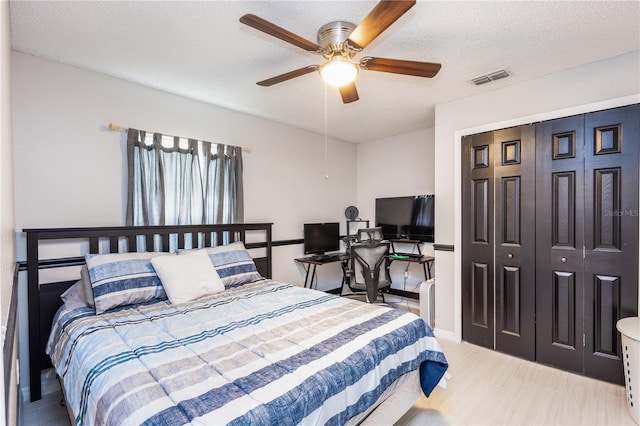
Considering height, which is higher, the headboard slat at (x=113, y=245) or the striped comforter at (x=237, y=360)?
the headboard slat at (x=113, y=245)

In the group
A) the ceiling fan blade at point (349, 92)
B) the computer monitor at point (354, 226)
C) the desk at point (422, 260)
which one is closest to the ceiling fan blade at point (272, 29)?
the ceiling fan blade at point (349, 92)

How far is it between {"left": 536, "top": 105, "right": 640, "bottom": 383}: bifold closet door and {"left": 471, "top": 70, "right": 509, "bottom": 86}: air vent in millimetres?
557

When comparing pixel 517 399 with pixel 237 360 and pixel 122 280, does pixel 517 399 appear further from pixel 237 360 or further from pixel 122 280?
pixel 122 280

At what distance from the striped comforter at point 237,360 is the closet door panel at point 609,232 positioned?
1.45 m

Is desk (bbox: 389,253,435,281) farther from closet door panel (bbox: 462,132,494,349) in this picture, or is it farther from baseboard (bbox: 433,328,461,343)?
baseboard (bbox: 433,328,461,343)

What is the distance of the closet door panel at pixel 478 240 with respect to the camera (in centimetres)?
303

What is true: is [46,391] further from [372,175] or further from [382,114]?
[372,175]

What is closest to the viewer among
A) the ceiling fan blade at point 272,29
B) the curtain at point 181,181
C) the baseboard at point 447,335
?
the ceiling fan blade at point 272,29

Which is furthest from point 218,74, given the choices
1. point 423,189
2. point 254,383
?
point 423,189

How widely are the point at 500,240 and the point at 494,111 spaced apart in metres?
1.25

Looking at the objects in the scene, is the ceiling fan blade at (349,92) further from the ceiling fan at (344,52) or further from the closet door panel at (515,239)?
the closet door panel at (515,239)

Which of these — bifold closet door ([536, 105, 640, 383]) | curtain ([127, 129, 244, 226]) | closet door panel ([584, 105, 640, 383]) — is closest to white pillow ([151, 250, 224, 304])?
curtain ([127, 129, 244, 226])

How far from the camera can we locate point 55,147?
2412 mm

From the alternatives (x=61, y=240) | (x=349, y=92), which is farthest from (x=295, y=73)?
(x=61, y=240)
